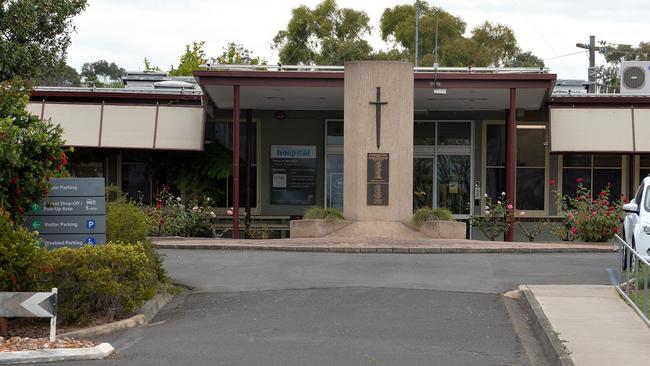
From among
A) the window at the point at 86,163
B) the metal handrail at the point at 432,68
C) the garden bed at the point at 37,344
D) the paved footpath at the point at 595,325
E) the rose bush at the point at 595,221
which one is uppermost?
the metal handrail at the point at 432,68

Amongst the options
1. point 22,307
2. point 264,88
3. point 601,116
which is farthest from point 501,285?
point 601,116

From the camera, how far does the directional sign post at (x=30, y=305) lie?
10352mm

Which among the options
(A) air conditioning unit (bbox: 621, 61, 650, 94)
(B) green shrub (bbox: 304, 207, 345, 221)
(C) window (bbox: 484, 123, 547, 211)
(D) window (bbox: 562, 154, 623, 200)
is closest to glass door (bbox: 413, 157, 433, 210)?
(C) window (bbox: 484, 123, 547, 211)

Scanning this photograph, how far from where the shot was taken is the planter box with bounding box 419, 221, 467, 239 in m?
24.7

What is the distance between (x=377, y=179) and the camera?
25.4m

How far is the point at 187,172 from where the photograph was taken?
3128cm

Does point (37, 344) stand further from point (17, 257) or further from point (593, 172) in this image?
point (593, 172)

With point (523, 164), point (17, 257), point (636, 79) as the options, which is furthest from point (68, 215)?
point (636, 79)

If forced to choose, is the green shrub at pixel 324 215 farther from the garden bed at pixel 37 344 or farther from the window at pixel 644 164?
the garden bed at pixel 37 344

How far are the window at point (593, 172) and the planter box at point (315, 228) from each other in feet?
33.3

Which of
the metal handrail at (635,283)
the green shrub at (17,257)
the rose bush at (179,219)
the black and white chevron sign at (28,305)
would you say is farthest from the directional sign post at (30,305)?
the rose bush at (179,219)

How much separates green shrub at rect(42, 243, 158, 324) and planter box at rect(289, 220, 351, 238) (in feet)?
42.2

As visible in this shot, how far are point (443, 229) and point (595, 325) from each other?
13276 millimetres

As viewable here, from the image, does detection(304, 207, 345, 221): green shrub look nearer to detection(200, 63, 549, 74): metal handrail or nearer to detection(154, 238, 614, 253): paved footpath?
detection(154, 238, 614, 253): paved footpath
